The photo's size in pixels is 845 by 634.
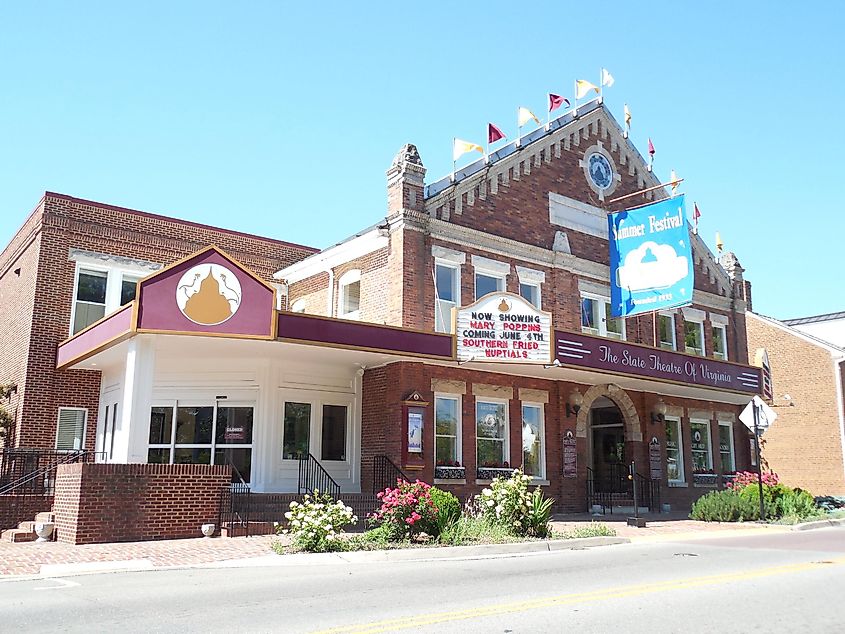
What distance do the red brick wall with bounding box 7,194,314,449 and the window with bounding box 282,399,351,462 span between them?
5.98m

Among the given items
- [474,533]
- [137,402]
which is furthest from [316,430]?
[474,533]

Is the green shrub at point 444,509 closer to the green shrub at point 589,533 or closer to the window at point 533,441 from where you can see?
the green shrub at point 589,533

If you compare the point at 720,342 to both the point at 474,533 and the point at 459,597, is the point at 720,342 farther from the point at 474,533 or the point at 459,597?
the point at 459,597

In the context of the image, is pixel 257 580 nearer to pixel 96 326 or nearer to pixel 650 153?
pixel 96 326

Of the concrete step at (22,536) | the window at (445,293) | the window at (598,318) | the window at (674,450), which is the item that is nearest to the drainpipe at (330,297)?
the window at (445,293)

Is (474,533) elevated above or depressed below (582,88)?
below

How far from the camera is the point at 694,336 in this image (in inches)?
1177

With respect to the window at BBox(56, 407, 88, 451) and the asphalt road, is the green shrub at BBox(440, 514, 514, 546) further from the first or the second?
the window at BBox(56, 407, 88, 451)

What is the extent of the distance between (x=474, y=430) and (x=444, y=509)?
6697 millimetres

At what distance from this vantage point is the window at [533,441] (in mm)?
23547

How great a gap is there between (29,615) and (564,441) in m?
17.8

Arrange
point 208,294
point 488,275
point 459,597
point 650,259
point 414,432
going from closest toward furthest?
point 459,597 < point 208,294 < point 414,432 < point 488,275 < point 650,259

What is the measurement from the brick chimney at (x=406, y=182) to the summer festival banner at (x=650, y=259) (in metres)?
6.79

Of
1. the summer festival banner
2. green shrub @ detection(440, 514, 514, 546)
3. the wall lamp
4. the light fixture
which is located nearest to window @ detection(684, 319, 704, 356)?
the light fixture
